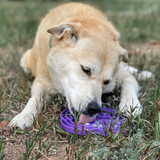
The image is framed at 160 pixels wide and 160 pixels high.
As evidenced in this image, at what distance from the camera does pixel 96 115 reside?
2.35 meters

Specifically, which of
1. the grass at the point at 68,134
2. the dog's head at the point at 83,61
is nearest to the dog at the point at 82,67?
the dog's head at the point at 83,61

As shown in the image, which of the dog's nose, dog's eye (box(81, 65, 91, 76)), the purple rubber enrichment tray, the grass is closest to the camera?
the grass

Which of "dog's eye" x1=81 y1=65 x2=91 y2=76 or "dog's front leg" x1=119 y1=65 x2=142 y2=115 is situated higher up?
"dog's eye" x1=81 y1=65 x2=91 y2=76

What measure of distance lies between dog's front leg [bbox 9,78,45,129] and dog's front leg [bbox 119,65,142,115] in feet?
3.04

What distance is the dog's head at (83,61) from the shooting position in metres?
2.36

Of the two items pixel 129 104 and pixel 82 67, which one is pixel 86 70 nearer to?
pixel 82 67

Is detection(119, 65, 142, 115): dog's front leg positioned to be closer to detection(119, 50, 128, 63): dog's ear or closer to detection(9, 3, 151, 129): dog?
detection(9, 3, 151, 129): dog

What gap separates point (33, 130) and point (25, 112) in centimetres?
29

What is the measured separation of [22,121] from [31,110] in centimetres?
21

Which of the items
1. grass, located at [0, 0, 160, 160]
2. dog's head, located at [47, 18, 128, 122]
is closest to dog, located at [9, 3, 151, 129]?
dog's head, located at [47, 18, 128, 122]

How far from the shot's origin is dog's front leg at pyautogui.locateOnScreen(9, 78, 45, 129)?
2342 millimetres

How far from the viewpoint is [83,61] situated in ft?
7.97

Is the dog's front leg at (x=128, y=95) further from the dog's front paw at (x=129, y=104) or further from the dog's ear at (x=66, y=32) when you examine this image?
the dog's ear at (x=66, y=32)

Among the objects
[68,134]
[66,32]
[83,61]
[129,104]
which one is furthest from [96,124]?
[66,32]
